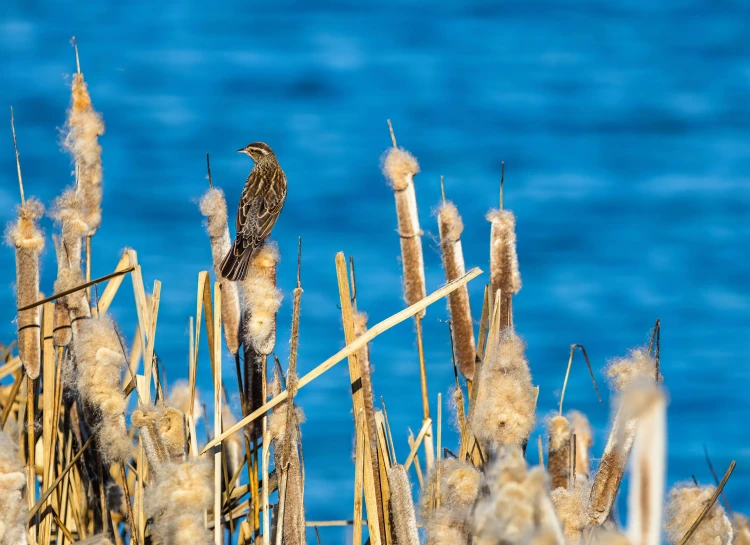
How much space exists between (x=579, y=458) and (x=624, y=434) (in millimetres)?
996

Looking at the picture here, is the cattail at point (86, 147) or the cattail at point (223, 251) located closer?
the cattail at point (223, 251)

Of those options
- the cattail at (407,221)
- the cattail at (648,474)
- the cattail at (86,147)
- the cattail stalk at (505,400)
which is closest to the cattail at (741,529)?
the cattail stalk at (505,400)

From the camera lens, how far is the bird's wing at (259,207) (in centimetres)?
286

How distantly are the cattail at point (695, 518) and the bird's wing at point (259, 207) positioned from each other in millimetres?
1211

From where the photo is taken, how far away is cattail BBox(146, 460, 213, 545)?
5.59 ft

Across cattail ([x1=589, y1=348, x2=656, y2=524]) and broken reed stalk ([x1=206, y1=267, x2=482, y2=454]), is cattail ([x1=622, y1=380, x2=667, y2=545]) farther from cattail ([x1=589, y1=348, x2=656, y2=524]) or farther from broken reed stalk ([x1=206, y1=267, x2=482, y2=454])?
broken reed stalk ([x1=206, y1=267, x2=482, y2=454])

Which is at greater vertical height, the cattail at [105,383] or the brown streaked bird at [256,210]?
the brown streaked bird at [256,210]

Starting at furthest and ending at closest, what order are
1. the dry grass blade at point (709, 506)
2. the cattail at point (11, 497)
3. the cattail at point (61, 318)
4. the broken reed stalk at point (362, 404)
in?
the cattail at point (61, 318), the broken reed stalk at point (362, 404), the dry grass blade at point (709, 506), the cattail at point (11, 497)

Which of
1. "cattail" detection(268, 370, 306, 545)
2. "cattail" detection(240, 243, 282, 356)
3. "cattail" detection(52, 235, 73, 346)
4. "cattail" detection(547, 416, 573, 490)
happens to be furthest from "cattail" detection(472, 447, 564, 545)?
"cattail" detection(52, 235, 73, 346)

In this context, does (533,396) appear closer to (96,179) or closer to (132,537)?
(132,537)

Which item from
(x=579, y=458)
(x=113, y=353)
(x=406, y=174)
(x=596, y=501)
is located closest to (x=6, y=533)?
(x=113, y=353)

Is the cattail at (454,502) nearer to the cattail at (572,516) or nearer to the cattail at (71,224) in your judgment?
the cattail at (572,516)

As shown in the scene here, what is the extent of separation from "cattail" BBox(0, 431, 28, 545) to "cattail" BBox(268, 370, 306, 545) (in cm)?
49

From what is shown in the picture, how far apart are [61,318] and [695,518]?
4.58ft
